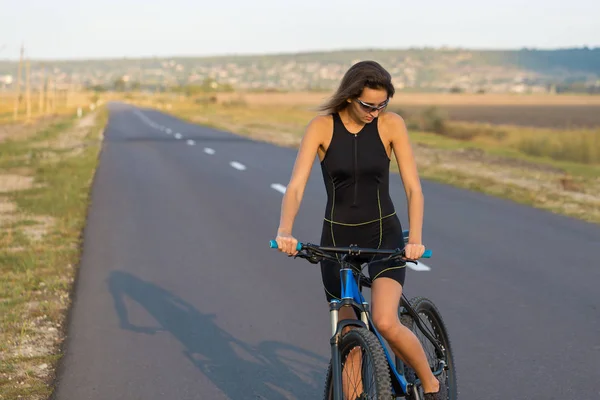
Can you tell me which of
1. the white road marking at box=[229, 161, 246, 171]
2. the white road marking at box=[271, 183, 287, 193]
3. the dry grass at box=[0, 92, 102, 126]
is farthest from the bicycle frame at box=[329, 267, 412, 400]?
the dry grass at box=[0, 92, 102, 126]

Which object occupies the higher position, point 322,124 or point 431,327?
point 322,124

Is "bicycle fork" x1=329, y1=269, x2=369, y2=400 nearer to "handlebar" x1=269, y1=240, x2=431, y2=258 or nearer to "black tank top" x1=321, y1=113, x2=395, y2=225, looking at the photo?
"handlebar" x1=269, y1=240, x2=431, y2=258

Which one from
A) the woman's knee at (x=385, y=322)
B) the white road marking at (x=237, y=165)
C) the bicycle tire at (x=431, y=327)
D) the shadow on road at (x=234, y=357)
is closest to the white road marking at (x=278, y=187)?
the white road marking at (x=237, y=165)

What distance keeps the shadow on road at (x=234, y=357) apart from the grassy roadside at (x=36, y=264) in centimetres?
66

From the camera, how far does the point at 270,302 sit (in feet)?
26.0

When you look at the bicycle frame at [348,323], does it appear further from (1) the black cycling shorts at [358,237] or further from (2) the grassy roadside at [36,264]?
(2) the grassy roadside at [36,264]

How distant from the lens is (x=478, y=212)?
14.3 m

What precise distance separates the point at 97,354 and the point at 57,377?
0.54 meters

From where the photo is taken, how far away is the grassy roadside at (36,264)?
6.05 m

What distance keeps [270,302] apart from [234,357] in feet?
5.63

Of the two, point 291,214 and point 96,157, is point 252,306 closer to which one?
point 291,214

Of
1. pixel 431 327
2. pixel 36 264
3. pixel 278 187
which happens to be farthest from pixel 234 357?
pixel 278 187

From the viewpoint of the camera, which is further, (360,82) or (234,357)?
(234,357)

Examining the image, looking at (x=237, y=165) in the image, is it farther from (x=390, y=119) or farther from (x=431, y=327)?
(x=390, y=119)
